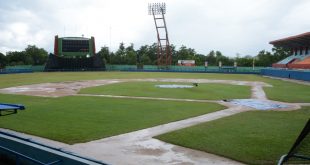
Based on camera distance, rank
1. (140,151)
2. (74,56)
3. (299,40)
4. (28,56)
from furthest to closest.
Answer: (28,56), (74,56), (299,40), (140,151)

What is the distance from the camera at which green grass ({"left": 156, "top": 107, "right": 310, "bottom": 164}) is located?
27.2 ft

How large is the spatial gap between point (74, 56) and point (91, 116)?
57.5 meters

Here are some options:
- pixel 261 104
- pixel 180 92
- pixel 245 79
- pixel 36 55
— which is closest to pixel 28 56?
pixel 36 55

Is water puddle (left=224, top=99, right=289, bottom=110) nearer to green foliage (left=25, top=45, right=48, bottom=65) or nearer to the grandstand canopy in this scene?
the grandstand canopy

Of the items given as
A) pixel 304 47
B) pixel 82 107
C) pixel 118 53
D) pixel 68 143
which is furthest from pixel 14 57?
pixel 68 143

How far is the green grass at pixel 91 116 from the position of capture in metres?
10.7

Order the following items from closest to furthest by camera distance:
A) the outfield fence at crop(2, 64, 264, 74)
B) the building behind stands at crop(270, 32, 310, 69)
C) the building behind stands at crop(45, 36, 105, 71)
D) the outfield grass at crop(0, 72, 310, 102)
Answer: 1. the outfield grass at crop(0, 72, 310, 102)
2. the building behind stands at crop(270, 32, 310, 69)
3. the outfield fence at crop(2, 64, 264, 74)
4. the building behind stands at crop(45, 36, 105, 71)

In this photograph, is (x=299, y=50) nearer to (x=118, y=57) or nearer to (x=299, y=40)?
(x=299, y=40)

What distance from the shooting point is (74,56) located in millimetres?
68938

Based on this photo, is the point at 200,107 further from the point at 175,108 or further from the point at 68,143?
the point at 68,143

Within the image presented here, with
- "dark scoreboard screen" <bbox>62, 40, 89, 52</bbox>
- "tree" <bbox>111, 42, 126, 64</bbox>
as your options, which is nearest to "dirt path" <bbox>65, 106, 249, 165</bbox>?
"dark scoreboard screen" <bbox>62, 40, 89, 52</bbox>

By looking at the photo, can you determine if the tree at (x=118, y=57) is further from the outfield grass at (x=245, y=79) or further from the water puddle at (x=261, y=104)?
the water puddle at (x=261, y=104)

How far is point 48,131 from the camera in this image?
35.1 feet

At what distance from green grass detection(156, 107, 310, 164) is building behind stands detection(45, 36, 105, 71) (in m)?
57.4
